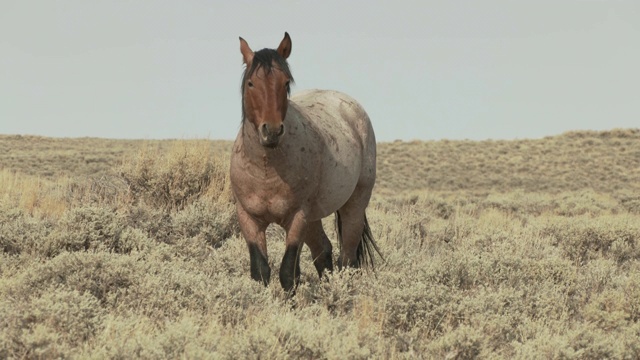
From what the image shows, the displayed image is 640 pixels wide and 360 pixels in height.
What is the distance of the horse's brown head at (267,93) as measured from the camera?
5621 millimetres

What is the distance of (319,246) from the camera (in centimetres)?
762

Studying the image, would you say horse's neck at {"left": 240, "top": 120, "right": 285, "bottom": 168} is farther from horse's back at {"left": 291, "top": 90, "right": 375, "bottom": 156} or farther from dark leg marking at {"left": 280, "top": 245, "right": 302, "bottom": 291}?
horse's back at {"left": 291, "top": 90, "right": 375, "bottom": 156}

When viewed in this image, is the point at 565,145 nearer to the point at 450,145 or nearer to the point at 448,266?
the point at 450,145

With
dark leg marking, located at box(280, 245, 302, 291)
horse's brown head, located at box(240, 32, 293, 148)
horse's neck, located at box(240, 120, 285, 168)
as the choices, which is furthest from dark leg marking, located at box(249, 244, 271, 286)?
horse's brown head, located at box(240, 32, 293, 148)

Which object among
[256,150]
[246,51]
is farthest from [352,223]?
[246,51]

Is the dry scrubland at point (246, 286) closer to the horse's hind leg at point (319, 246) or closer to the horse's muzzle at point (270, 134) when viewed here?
the horse's hind leg at point (319, 246)

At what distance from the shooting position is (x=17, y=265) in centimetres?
738

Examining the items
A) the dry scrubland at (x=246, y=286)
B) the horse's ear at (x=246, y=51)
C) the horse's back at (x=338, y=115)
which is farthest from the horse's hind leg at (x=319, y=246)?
the horse's ear at (x=246, y=51)

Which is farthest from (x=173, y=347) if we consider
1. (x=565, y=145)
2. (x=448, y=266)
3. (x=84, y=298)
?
(x=565, y=145)

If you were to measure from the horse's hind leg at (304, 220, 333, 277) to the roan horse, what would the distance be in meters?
0.58

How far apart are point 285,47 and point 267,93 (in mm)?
803

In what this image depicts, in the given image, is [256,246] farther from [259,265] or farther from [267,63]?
[267,63]

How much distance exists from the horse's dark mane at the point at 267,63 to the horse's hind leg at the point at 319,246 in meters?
2.08

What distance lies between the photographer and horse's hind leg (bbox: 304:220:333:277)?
7578 mm
